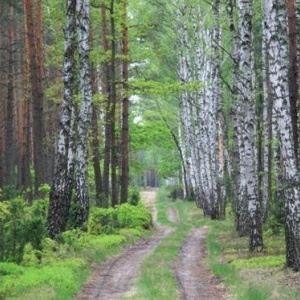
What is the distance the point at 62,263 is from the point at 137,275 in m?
1.69

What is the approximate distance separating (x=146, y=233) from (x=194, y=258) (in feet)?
25.9

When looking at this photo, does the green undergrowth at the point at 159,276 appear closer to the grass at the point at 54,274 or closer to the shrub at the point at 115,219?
the grass at the point at 54,274

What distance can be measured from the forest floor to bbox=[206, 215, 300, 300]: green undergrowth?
30cm

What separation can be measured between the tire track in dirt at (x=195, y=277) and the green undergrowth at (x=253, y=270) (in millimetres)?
226

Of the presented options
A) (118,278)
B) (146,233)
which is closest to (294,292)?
(118,278)

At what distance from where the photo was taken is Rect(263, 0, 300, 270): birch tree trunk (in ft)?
36.2

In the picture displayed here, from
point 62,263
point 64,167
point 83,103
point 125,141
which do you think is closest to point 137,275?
point 62,263

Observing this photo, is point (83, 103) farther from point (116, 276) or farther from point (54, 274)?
point (54, 274)

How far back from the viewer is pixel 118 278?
39.3 feet

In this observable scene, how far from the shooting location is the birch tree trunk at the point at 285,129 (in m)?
11.0

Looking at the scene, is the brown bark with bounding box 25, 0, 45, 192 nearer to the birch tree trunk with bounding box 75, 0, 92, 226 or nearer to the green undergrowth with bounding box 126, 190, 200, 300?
the birch tree trunk with bounding box 75, 0, 92, 226

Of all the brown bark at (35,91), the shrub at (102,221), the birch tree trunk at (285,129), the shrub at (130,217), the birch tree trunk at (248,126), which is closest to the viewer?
the birch tree trunk at (285,129)

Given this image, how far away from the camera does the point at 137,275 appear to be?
12.2 meters

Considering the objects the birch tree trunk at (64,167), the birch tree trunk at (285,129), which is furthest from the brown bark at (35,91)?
the birch tree trunk at (285,129)
